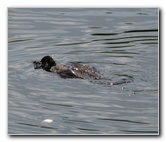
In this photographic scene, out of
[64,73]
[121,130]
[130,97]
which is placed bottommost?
[121,130]

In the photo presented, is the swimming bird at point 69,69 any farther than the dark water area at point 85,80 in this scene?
Yes

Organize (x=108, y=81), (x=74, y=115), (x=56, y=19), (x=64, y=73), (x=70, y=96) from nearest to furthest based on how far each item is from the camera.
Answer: (x=74, y=115) → (x=70, y=96) → (x=108, y=81) → (x=64, y=73) → (x=56, y=19)

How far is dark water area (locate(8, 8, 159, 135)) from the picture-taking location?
30.8ft

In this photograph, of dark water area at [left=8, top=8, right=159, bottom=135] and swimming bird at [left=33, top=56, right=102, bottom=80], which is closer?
dark water area at [left=8, top=8, right=159, bottom=135]

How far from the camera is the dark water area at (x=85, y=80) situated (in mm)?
9379

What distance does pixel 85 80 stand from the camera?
11.7 metres

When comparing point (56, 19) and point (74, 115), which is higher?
point (56, 19)

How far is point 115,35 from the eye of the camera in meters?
13.6

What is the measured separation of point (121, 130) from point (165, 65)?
1141 mm

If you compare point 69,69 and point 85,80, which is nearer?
point 85,80

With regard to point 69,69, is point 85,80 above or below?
below
